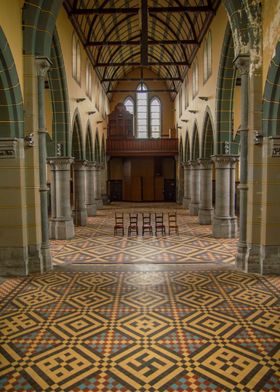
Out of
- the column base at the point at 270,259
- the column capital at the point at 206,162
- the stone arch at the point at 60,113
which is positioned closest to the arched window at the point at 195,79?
the column capital at the point at 206,162

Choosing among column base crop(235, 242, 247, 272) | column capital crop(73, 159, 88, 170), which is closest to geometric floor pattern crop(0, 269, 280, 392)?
column base crop(235, 242, 247, 272)

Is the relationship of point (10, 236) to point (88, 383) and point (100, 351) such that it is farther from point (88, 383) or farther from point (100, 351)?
point (88, 383)

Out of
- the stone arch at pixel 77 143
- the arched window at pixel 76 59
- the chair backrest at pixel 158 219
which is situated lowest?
the chair backrest at pixel 158 219

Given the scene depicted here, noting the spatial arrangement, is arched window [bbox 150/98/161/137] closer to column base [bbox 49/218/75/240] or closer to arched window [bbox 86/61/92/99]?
arched window [bbox 86/61/92/99]

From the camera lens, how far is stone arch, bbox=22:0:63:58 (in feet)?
29.8

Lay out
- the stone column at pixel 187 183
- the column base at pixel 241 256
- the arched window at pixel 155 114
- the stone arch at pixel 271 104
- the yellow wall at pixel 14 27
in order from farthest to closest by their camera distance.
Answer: the arched window at pixel 155 114
the stone column at pixel 187 183
the column base at pixel 241 256
the stone arch at pixel 271 104
the yellow wall at pixel 14 27

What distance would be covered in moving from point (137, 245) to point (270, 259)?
17.6 ft

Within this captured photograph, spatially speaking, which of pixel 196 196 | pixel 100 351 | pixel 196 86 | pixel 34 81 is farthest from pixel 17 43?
pixel 196 196

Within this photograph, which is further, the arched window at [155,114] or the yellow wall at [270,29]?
the arched window at [155,114]

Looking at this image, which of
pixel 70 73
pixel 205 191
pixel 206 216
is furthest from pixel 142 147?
pixel 70 73

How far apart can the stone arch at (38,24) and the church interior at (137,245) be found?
0.10 feet

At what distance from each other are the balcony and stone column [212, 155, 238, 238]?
47.9 ft

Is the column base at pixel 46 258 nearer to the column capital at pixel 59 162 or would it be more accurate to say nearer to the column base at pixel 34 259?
the column base at pixel 34 259

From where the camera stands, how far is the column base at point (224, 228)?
14430 mm
